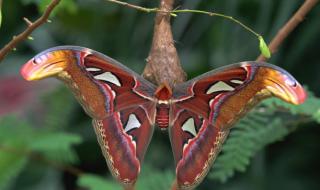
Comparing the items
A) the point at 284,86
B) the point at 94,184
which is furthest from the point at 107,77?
the point at 94,184

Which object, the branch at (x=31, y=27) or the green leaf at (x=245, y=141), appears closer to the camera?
the branch at (x=31, y=27)

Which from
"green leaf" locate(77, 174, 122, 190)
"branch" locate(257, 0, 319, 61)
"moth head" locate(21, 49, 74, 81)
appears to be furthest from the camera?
"green leaf" locate(77, 174, 122, 190)

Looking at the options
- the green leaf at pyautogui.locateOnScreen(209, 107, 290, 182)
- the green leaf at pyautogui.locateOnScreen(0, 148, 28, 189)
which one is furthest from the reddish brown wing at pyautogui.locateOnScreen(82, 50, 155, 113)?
the green leaf at pyautogui.locateOnScreen(0, 148, 28, 189)

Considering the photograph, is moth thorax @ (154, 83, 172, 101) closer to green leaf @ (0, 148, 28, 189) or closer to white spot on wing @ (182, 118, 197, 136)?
white spot on wing @ (182, 118, 197, 136)

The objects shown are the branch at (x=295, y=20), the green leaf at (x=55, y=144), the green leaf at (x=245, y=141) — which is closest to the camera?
the branch at (x=295, y=20)

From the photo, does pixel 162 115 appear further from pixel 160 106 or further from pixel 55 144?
pixel 55 144

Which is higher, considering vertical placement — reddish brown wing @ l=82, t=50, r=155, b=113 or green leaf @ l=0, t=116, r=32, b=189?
reddish brown wing @ l=82, t=50, r=155, b=113

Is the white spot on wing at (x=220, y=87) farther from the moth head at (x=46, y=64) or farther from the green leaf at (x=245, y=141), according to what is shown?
the green leaf at (x=245, y=141)

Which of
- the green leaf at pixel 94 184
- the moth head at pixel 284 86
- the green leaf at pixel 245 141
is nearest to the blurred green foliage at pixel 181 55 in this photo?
the green leaf at pixel 94 184
